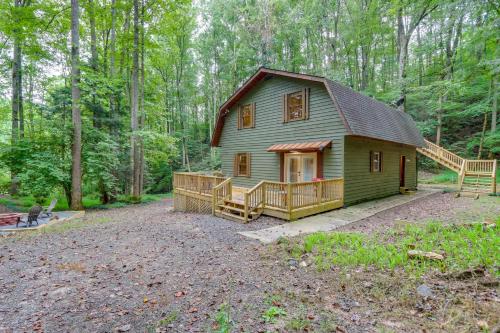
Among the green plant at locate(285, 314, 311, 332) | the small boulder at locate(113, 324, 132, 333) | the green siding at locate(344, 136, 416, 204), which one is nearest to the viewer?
the green plant at locate(285, 314, 311, 332)

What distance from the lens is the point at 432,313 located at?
2766 millimetres

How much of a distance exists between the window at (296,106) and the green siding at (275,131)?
198mm

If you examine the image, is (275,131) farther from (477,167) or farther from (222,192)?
(477,167)

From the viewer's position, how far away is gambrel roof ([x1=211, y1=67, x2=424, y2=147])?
9297 millimetres

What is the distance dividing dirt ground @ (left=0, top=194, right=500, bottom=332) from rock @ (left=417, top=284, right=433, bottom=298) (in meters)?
0.05

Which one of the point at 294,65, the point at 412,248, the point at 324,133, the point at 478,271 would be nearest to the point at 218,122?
the point at 324,133

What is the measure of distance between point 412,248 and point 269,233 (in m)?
3.35

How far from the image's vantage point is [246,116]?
13.8 meters

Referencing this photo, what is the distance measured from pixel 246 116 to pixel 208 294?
11.4 metres

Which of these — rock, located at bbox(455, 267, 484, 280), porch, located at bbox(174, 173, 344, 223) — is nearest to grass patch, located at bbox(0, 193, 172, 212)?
porch, located at bbox(174, 173, 344, 223)

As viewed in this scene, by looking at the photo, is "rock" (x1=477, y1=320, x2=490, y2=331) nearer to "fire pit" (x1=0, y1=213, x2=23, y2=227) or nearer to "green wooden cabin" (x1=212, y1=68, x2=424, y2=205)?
"green wooden cabin" (x1=212, y1=68, x2=424, y2=205)

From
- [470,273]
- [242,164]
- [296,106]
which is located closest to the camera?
[470,273]

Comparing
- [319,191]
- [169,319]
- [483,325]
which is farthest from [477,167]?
[169,319]

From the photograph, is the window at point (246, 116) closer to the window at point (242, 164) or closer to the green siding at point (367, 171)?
the window at point (242, 164)
